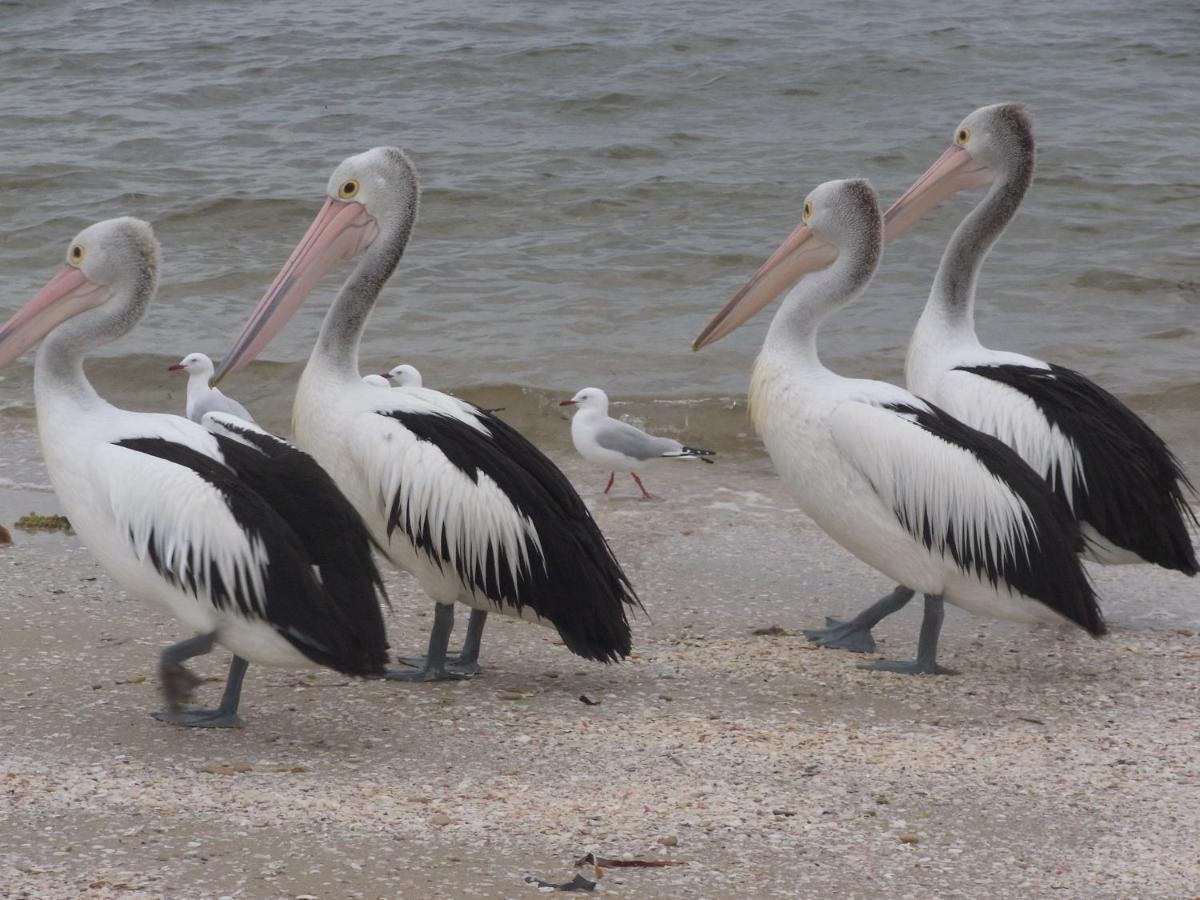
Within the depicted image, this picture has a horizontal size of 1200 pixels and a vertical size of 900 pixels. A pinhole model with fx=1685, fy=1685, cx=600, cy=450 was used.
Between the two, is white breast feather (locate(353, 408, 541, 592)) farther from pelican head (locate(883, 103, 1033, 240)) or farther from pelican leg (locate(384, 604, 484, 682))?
pelican head (locate(883, 103, 1033, 240))

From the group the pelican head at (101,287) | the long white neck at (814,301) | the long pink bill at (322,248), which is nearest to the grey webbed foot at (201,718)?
the pelican head at (101,287)

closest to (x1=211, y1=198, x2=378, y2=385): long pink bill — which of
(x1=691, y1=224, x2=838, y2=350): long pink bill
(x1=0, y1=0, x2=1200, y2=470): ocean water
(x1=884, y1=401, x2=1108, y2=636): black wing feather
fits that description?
(x1=691, y1=224, x2=838, y2=350): long pink bill

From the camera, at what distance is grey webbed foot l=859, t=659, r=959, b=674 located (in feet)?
15.6

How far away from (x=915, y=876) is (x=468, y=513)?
1.63 metres

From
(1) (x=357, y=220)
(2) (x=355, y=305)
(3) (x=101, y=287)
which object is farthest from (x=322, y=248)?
(3) (x=101, y=287)

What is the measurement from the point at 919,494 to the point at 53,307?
2405 millimetres

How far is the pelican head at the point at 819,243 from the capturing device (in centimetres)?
527

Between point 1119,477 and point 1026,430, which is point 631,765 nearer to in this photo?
point 1026,430

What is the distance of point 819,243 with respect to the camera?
5426 millimetres

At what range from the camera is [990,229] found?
608 centimetres

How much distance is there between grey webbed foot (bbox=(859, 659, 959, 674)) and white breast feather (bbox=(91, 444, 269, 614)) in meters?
1.83

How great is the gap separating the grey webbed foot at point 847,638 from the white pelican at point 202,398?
2.68 meters

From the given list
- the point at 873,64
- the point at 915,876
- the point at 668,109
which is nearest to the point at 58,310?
the point at 915,876

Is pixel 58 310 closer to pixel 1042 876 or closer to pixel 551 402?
pixel 1042 876
